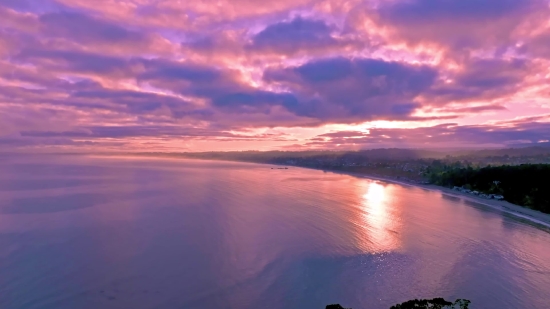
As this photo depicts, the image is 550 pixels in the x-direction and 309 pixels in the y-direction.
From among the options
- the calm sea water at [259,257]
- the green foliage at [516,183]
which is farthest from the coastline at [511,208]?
the calm sea water at [259,257]

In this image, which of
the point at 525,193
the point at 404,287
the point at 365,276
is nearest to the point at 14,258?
the point at 365,276

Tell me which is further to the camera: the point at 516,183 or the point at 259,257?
the point at 516,183

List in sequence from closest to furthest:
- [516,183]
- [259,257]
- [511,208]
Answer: [259,257], [511,208], [516,183]

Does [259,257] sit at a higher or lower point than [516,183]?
lower

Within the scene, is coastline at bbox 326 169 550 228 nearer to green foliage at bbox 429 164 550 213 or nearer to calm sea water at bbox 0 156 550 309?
green foliage at bbox 429 164 550 213

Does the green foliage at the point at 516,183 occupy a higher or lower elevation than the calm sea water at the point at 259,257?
higher

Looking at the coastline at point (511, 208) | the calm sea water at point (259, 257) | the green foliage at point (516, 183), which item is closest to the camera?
the calm sea water at point (259, 257)

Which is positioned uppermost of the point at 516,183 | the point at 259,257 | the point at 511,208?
the point at 516,183

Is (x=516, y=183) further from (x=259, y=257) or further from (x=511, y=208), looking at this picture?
(x=259, y=257)

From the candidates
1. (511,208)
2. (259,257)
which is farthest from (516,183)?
(259,257)

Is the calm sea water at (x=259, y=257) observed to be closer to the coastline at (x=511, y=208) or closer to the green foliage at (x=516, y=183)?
the coastline at (x=511, y=208)
